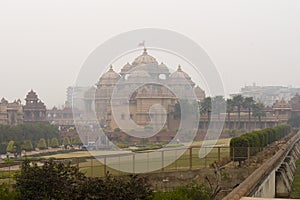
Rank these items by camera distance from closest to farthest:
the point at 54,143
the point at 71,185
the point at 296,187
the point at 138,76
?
the point at 71,185
the point at 296,187
the point at 138,76
the point at 54,143

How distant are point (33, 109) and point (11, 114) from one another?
266 centimetres

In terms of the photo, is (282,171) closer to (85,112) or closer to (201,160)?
(201,160)

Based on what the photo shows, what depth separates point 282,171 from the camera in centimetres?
1418

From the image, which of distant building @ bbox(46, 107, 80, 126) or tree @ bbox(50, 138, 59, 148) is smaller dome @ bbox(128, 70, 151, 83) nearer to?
tree @ bbox(50, 138, 59, 148)

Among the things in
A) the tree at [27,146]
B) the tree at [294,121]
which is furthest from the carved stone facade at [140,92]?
the tree at [294,121]

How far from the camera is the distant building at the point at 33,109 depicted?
48616 mm

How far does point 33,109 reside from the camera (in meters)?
48.8

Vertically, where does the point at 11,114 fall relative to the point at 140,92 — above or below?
below

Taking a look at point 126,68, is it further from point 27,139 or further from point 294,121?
point 294,121

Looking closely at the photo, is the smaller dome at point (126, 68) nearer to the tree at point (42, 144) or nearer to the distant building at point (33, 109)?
the tree at point (42, 144)

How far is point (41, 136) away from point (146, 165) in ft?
69.3

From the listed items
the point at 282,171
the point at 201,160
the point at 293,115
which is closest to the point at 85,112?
the point at 201,160

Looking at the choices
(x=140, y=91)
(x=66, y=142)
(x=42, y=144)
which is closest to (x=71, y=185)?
(x=42, y=144)

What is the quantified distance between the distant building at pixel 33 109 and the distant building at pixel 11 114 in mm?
691
